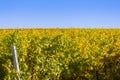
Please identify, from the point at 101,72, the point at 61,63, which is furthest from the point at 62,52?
the point at 101,72

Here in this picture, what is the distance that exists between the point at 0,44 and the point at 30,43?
0.99 m

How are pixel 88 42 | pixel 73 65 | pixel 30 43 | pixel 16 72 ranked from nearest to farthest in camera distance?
pixel 16 72, pixel 30 43, pixel 73 65, pixel 88 42

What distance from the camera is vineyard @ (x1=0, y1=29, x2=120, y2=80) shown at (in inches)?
570

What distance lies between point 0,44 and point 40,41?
1.27 m

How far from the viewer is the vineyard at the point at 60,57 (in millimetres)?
14484

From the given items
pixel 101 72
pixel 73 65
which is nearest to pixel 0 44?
pixel 73 65

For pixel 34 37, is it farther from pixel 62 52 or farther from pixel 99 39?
pixel 99 39

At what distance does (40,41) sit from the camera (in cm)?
1507

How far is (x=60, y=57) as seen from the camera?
51.0ft

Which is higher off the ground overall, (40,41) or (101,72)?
(40,41)

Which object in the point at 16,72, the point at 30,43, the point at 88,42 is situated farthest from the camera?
the point at 88,42

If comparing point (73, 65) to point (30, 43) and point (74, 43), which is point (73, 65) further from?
point (30, 43)

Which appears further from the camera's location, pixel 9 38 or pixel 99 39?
pixel 99 39

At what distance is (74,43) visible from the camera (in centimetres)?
1622
